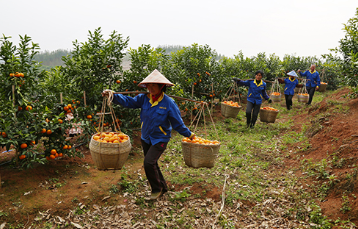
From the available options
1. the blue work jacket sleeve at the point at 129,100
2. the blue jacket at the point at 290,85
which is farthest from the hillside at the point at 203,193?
the blue jacket at the point at 290,85

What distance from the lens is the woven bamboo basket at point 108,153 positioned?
13.6 ft

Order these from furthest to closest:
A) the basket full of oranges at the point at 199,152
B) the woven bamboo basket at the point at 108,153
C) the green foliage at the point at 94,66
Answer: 1. the green foliage at the point at 94,66
2. the basket full of oranges at the point at 199,152
3. the woven bamboo basket at the point at 108,153

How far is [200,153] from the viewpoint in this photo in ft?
15.9

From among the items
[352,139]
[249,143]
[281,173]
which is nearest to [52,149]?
[281,173]

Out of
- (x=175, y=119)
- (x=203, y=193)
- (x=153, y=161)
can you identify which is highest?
(x=175, y=119)

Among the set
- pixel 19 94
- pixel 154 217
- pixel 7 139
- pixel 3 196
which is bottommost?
pixel 154 217

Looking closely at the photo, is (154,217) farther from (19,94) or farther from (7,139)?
(19,94)

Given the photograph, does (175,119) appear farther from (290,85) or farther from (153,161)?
(290,85)

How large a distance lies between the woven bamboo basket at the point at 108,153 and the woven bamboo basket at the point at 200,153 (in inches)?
49.1

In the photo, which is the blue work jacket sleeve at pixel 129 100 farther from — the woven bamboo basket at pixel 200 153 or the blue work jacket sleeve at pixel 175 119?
the woven bamboo basket at pixel 200 153

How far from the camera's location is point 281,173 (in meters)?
5.96

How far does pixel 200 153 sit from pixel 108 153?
67.8 inches

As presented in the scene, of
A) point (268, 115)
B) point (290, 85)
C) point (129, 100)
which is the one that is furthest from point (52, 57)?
point (129, 100)

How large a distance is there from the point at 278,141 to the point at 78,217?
21.4ft
